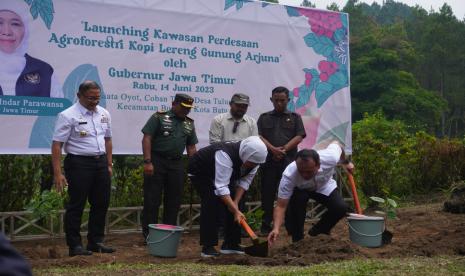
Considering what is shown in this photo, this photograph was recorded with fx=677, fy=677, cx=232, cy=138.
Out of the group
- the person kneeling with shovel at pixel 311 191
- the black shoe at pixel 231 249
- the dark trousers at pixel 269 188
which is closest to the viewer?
the person kneeling with shovel at pixel 311 191

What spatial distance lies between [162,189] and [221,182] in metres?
1.67

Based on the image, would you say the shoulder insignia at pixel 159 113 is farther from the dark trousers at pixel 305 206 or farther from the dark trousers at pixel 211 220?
the dark trousers at pixel 305 206

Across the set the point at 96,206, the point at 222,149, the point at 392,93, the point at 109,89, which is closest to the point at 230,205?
the point at 222,149

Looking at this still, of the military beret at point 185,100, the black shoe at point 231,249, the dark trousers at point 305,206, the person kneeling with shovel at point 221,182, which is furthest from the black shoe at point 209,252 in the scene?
the military beret at point 185,100

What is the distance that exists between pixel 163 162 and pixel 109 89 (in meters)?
1.09

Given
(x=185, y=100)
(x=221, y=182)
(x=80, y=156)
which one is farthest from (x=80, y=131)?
(x=221, y=182)

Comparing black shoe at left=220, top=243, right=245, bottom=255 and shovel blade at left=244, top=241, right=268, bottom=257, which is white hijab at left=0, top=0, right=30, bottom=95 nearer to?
black shoe at left=220, top=243, right=245, bottom=255

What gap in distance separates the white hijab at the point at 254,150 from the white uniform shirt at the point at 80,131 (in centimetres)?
148

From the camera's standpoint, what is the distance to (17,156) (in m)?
7.46

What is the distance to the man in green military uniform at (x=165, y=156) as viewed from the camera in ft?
22.7

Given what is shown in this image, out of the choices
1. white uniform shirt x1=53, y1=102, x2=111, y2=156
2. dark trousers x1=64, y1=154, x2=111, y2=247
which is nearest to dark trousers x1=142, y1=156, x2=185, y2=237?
dark trousers x1=64, y1=154, x2=111, y2=247

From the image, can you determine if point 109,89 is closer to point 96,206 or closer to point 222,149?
point 96,206

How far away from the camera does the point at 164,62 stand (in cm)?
773

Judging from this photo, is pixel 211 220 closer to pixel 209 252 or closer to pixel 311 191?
pixel 209 252
